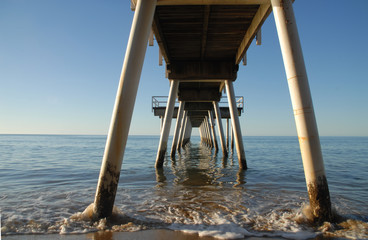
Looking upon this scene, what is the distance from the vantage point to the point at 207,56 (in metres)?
10.7

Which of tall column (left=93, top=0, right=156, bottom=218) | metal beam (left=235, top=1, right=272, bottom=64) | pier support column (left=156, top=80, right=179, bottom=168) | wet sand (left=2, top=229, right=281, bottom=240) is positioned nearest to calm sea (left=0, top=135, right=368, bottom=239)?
wet sand (left=2, top=229, right=281, bottom=240)

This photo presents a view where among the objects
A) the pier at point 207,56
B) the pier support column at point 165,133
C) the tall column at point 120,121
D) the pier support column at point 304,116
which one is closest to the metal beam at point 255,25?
the pier at point 207,56

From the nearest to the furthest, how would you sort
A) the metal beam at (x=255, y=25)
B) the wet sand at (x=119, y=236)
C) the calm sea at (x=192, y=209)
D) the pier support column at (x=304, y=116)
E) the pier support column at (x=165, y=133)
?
the wet sand at (x=119, y=236)
the calm sea at (x=192, y=209)
the pier support column at (x=304, y=116)
the metal beam at (x=255, y=25)
the pier support column at (x=165, y=133)

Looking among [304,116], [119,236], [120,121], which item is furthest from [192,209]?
[304,116]

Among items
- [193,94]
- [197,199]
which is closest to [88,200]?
[197,199]

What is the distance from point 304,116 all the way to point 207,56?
748 cm

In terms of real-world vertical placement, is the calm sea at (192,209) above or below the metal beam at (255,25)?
below

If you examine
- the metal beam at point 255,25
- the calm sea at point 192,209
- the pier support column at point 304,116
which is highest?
the metal beam at point 255,25

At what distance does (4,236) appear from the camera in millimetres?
3207

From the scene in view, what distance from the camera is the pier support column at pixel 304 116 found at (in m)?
3.68

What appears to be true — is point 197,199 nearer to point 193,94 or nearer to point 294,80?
point 294,80

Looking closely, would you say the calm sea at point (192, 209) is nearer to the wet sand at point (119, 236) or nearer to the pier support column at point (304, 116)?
the wet sand at point (119, 236)

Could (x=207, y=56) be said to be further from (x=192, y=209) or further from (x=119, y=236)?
(x=119, y=236)

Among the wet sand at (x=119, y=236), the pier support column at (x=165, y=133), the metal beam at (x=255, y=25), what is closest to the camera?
the wet sand at (x=119, y=236)
